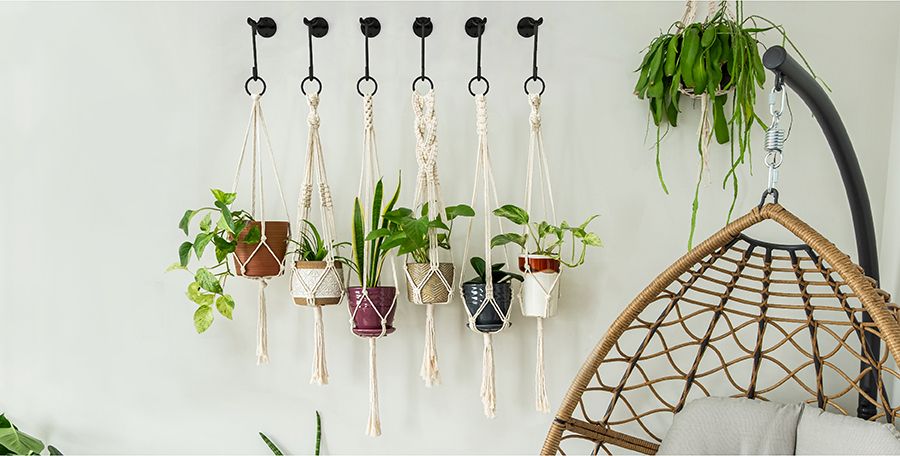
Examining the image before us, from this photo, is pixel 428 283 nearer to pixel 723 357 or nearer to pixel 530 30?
pixel 530 30

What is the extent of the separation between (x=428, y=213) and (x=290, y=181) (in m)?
0.35

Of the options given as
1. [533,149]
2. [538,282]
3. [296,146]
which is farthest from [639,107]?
[296,146]

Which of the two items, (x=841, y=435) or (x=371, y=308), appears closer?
(x=841, y=435)

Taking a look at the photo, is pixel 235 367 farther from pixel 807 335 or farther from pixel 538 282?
pixel 807 335

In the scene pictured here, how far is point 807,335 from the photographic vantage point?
4.98 feet

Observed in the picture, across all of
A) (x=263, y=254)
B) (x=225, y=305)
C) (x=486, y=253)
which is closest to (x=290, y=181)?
(x=263, y=254)

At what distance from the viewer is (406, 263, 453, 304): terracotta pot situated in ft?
4.51

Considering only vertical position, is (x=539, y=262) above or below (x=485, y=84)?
below

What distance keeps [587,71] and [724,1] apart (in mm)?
312

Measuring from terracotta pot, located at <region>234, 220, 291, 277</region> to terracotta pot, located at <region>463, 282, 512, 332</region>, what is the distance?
0.40 m

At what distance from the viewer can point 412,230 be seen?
Result: 1299mm

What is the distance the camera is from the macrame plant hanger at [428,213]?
1377 mm

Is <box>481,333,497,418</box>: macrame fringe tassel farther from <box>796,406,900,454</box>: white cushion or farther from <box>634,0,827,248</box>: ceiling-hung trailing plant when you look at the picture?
<box>796,406,900,454</box>: white cushion

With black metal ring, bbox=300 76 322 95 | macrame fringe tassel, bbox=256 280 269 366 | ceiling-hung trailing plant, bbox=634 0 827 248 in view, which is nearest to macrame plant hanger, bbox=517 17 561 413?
ceiling-hung trailing plant, bbox=634 0 827 248
